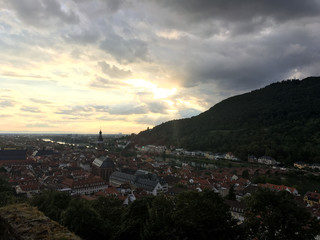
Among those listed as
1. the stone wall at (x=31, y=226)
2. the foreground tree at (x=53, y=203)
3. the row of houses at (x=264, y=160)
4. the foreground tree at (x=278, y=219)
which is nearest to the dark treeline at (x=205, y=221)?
the foreground tree at (x=278, y=219)

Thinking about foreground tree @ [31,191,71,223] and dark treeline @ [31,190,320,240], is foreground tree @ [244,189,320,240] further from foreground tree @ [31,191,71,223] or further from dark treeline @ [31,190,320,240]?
foreground tree @ [31,191,71,223]

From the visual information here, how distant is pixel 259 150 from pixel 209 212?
3280 inches

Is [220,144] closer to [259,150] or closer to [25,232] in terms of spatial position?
[259,150]

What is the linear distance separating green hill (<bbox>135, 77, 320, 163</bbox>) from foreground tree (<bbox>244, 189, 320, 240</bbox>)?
69.2 meters

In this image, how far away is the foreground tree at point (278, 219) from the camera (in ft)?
38.5

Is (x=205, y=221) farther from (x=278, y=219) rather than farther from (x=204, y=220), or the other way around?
(x=278, y=219)

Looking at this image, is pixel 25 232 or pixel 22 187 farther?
pixel 22 187

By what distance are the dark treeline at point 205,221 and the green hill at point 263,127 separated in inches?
2732

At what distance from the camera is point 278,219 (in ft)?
40.3

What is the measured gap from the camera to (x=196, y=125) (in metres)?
172

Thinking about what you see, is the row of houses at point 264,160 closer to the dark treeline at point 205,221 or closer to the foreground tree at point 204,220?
the dark treeline at point 205,221

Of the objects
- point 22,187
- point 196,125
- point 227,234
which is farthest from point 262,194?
point 196,125

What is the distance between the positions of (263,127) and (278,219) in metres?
128

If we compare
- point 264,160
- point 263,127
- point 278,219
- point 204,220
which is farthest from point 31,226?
point 263,127
